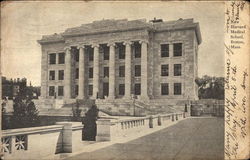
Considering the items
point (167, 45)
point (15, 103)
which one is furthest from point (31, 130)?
point (167, 45)

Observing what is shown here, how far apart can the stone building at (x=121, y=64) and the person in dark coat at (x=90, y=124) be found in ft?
2.98

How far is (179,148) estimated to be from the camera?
4.73 meters

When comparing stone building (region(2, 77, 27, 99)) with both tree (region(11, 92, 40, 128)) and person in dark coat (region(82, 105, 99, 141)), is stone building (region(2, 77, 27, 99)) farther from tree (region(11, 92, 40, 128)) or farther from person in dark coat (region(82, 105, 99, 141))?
person in dark coat (region(82, 105, 99, 141))

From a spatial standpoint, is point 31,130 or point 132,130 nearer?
point 31,130

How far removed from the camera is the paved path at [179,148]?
4.59 meters

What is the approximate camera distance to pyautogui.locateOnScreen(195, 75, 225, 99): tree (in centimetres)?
469

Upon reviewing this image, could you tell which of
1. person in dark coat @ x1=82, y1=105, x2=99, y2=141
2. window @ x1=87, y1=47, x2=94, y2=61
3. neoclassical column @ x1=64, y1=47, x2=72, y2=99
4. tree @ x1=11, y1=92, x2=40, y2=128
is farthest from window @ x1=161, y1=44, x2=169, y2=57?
tree @ x1=11, y1=92, x2=40, y2=128

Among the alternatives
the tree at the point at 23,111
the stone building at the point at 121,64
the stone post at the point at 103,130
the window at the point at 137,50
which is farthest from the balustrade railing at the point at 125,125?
the window at the point at 137,50

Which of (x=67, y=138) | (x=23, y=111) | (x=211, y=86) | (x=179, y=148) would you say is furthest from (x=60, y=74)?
(x=211, y=86)

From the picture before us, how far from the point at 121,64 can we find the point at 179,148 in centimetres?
554

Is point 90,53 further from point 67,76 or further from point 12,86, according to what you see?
point 12,86

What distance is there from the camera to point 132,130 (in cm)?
658

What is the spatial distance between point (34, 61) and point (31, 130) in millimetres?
1692

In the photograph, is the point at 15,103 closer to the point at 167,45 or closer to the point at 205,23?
the point at 205,23
